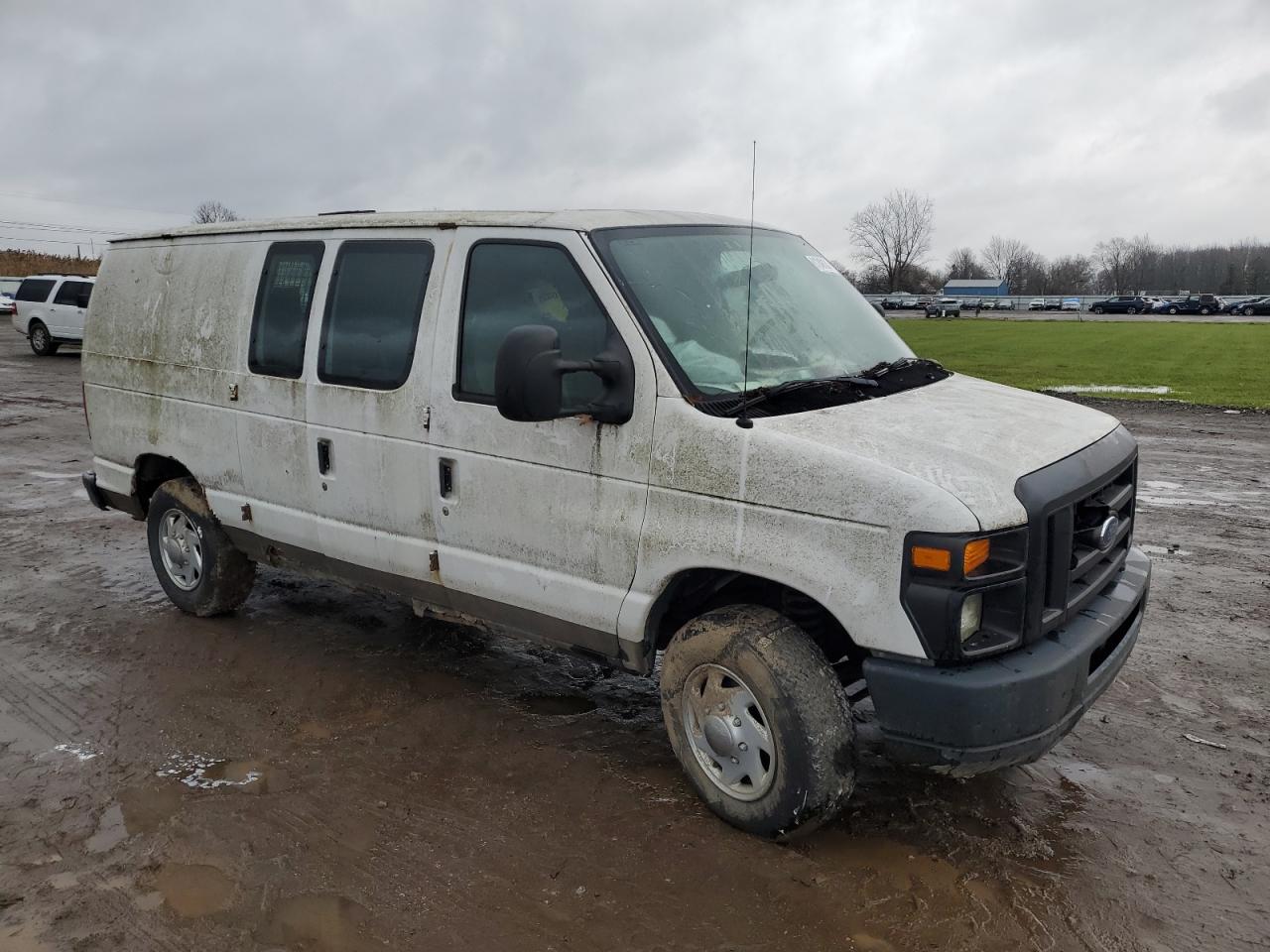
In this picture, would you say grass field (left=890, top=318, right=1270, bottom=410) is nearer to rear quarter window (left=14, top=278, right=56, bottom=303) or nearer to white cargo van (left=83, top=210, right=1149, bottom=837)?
white cargo van (left=83, top=210, right=1149, bottom=837)

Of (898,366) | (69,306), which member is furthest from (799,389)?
(69,306)

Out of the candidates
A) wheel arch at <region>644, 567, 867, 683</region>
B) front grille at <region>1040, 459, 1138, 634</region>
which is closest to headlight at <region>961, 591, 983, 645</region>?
front grille at <region>1040, 459, 1138, 634</region>

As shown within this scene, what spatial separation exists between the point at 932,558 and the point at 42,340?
2697 cm

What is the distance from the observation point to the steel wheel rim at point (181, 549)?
19.5ft

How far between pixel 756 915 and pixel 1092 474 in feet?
6.28

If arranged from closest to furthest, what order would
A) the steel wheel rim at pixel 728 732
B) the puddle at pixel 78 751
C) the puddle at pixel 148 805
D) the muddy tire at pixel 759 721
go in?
1. the muddy tire at pixel 759 721
2. the steel wheel rim at pixel 728 732
3. the puddle at pixel 148 805
4. the puddle at pixel 78 751

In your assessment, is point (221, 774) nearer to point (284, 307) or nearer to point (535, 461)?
point (535, 461)

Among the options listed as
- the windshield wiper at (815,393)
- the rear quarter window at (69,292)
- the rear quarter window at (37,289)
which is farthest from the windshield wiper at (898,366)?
the rear quarter window at (37,289)

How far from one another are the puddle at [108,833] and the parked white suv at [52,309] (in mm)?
23576

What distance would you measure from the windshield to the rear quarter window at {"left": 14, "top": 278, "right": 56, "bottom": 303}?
25133mm

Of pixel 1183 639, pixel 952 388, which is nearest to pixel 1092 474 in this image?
pixel 952 388

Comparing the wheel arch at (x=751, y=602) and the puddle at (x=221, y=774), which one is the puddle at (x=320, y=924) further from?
the wheel arch at (x=751, y=602)

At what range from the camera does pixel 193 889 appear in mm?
3404

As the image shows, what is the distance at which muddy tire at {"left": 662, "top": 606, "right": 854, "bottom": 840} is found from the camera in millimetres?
3404
